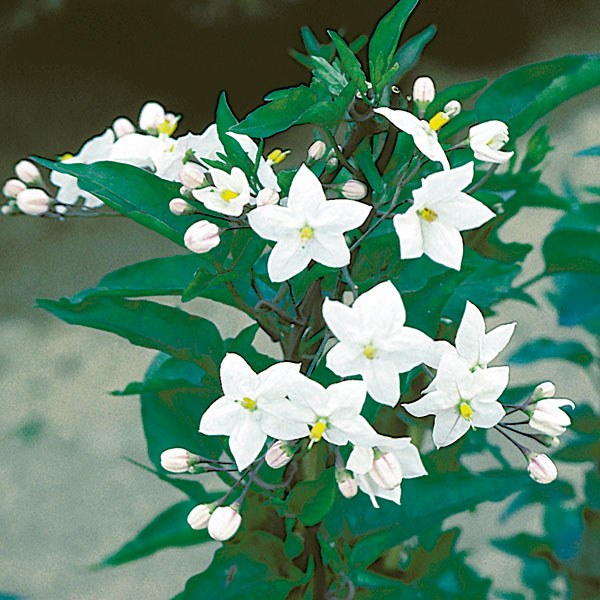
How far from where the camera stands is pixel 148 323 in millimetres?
332

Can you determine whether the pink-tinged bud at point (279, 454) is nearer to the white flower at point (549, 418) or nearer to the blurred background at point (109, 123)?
the white flower at point (549, 418)

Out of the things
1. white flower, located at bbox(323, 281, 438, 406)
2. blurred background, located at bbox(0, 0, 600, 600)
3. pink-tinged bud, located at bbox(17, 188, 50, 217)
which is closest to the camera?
white flower, located at bbox(323, 281, 438, 406)

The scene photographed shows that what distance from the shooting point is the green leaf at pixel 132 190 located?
30 cm

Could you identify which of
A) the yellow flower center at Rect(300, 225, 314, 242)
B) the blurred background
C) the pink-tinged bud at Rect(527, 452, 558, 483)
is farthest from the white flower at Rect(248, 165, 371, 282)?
the blurred background

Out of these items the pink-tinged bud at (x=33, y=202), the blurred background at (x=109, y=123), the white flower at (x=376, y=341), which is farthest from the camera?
the blurred background at (x=109, y=123)

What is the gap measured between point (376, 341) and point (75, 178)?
188 millimetres

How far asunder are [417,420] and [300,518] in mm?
116

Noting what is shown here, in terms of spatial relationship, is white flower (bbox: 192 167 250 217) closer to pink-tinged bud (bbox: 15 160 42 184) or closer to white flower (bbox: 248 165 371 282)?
white flower (bbox: 248 165 371 282)

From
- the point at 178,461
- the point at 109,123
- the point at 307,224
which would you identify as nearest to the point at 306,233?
the point at 307,224

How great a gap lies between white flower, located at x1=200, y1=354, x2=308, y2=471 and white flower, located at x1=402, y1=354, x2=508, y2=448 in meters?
0.04

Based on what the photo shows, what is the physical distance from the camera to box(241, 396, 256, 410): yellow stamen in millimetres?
267

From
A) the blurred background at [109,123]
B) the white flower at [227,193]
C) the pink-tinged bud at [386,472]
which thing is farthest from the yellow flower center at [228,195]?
the blurred background at [109,123]

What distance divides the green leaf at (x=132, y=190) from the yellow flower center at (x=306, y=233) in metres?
0.06

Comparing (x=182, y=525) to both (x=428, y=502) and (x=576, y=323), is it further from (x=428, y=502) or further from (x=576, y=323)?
(x=576, y=323)
